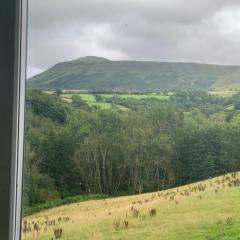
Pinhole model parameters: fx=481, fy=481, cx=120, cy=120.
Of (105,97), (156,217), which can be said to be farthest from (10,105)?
(156,217)

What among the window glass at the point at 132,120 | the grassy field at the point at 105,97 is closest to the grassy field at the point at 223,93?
the window glass at the point at 132,120

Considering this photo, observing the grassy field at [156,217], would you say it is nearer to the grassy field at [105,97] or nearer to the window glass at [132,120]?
the window glass at [132,120]

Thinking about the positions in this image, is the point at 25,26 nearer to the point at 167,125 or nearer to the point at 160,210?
the point at 167,125

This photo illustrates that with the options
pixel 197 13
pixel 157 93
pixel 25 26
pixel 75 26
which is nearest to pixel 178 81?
pixel 157 93

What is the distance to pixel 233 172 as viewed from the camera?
3.77 ft

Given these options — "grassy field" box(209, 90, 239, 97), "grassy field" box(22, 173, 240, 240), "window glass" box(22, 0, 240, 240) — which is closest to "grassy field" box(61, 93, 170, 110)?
"window glass" box(22, 0, 240, 240)

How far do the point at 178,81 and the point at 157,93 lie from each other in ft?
0.19

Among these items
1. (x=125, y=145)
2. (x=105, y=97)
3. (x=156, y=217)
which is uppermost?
(x=105, y=97)

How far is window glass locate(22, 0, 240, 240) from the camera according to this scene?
1.16m

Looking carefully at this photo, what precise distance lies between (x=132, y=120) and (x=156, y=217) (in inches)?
9.7

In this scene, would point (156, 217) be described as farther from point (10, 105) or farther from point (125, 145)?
point (10, 105)

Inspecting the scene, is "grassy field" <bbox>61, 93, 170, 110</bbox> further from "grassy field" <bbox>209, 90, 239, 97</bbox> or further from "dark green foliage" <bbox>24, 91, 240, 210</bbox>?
"grassy field" <bbox>209, 90, 239, 97</bbox>

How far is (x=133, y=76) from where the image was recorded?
1.20m

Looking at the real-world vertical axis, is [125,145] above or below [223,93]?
below
